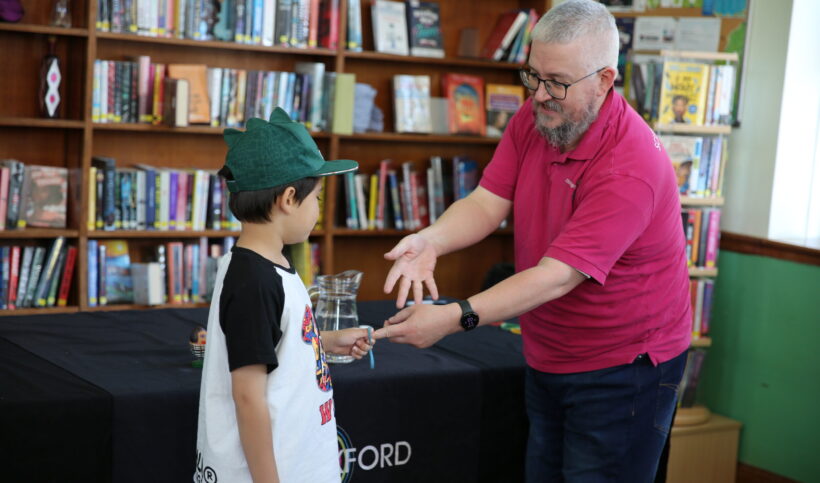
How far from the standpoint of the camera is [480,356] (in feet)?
7.37

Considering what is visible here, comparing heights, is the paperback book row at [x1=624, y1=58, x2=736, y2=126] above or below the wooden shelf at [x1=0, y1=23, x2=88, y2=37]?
below

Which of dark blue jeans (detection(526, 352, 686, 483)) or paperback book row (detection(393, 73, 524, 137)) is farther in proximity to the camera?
paperback book row (detection(393, 73, 524, 137))

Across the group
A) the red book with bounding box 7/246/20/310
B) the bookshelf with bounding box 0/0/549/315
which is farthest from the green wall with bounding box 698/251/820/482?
the red book with bounding box 7/246/20/310

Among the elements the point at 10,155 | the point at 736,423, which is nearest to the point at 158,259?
the point at 10,155

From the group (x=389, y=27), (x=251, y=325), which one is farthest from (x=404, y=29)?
(x=251, y=325)

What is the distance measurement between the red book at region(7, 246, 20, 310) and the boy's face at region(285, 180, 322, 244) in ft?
8.69

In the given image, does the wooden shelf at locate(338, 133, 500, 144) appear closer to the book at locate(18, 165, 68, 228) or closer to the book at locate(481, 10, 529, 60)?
the book at locate(481, 10, 529, 60)

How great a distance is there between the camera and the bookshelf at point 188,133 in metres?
3.83

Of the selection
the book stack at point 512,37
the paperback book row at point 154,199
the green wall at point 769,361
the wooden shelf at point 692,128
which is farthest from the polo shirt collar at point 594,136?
the book stack at point 512,37

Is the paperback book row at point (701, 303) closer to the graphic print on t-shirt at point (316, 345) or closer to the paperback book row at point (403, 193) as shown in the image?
the paperback book row at point (403, 193)

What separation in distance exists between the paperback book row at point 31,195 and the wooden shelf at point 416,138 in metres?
1.27

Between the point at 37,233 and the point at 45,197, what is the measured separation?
0.17 m

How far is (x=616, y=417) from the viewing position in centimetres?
183

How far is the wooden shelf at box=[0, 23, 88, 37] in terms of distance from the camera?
364cm
